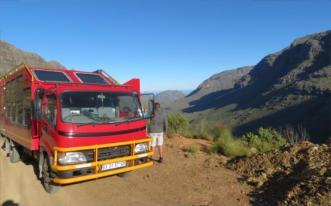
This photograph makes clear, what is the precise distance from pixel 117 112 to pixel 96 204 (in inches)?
85.0

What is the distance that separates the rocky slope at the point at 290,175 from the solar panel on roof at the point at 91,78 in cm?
451

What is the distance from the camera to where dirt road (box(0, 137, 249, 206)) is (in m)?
7.00

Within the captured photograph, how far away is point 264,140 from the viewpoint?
13820 millimetres

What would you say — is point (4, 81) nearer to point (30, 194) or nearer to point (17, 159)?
point (17, 159)

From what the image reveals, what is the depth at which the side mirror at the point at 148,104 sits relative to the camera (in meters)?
8.36

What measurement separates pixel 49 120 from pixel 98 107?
111cm

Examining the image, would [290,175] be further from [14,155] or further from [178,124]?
[178,124]

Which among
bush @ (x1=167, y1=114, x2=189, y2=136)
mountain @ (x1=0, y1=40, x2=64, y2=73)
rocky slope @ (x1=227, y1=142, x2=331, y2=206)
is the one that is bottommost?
rocky slope @ (x1=227, y1=142, x2=331, y2=206)

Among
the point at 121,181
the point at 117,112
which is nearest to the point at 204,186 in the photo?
the point at 121,181

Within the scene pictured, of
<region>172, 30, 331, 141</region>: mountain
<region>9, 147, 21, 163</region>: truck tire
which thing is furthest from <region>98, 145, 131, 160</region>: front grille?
<region>172, 30, 331, 141</region>: mountain

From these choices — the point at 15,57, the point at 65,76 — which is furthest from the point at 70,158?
the point at 15,57

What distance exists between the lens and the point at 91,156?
22.3 ft

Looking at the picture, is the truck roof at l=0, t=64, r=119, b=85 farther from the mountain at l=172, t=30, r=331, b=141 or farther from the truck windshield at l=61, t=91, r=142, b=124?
the mountain at l=172, t=30, r=331, b=141

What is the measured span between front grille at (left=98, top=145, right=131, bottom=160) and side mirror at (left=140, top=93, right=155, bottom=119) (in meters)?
1.13
